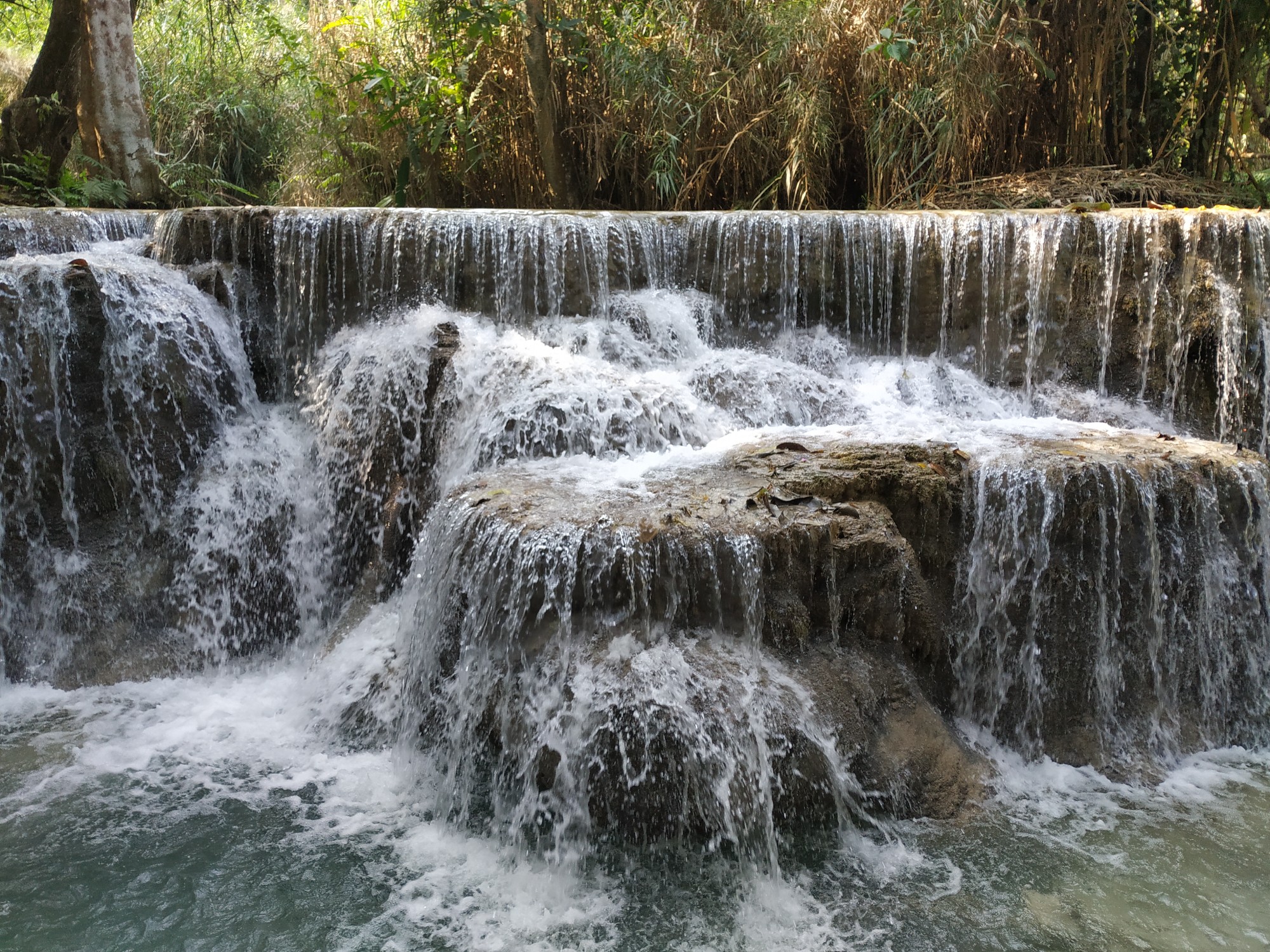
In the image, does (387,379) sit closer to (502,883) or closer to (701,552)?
(701,552)

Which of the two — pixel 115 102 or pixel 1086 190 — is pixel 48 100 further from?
pixel 1086 190

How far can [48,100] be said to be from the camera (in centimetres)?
795

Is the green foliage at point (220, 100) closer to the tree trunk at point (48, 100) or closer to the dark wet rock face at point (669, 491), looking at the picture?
the tree trunk at point (48, 100)

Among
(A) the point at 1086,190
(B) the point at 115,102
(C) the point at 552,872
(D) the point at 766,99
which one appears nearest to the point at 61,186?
(B) the point at 115,102

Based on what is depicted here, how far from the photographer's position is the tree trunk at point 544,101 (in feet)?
25.5

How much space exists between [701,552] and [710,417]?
1.72m

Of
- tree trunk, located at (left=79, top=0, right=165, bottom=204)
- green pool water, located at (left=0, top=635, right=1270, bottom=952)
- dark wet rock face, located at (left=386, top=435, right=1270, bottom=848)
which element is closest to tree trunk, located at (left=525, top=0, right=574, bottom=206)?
tree trunk, located at (left=79, top=0, right=165, bottom=204)

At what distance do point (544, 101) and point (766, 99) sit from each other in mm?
1803

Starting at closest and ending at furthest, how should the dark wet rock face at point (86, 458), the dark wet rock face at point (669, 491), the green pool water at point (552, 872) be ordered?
the green pool water at point (552, 872) → the dark wet rock face at point (669, 491) → the dark wet rock face at point (86, 458)

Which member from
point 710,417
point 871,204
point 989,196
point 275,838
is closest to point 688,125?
point 871,204

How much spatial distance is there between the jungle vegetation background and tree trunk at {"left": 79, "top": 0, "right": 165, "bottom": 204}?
303 millimetres

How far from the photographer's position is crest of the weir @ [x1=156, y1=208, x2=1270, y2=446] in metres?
5.59

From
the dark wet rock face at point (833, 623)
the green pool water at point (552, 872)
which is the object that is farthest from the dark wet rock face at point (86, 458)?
the dark wet rock face at point (833, 623)

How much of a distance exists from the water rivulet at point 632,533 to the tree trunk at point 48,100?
273cm
